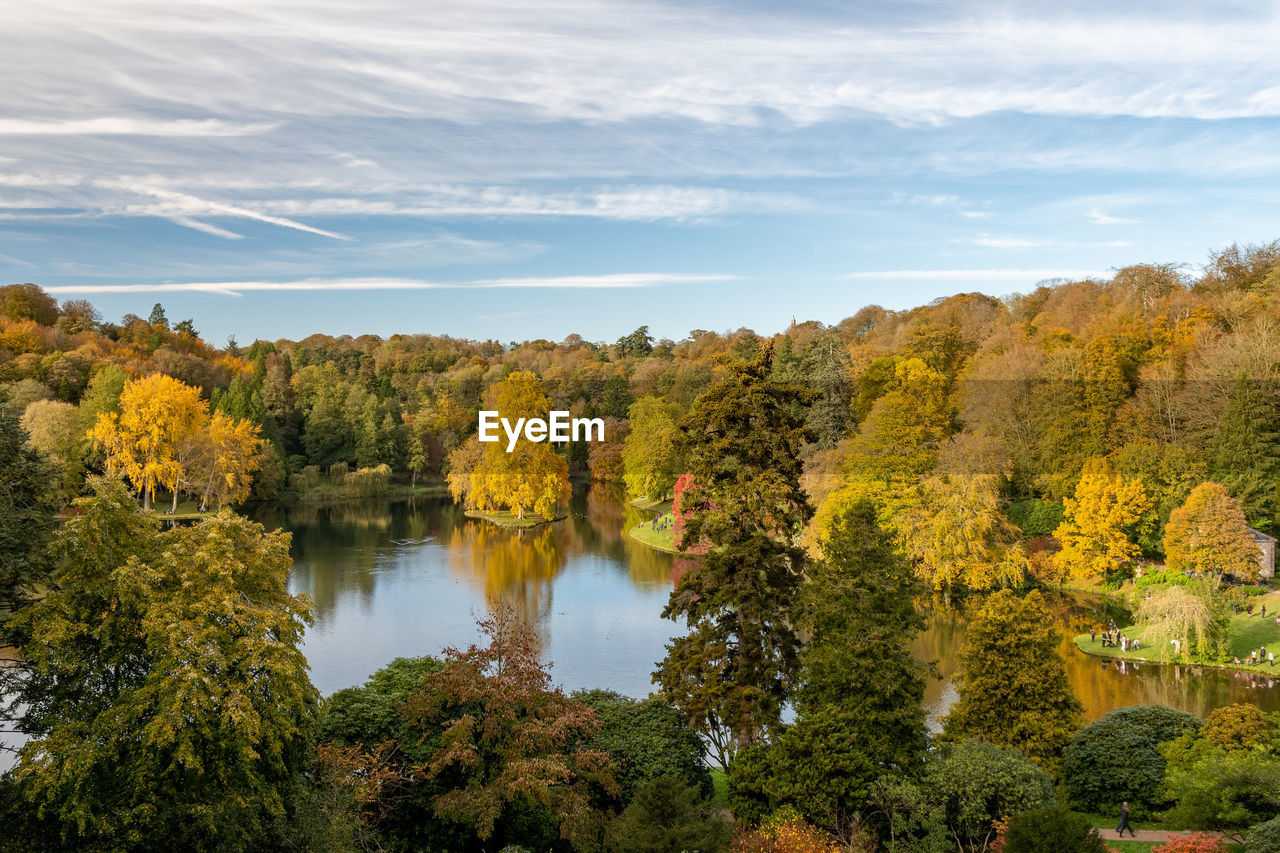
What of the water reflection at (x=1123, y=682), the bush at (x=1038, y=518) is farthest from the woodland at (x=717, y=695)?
the bush at (x=1038, y=518)

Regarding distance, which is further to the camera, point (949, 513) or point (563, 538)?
point (563, 538)

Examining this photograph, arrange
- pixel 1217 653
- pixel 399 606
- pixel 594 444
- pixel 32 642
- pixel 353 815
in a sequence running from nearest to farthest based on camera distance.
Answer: pixel 32 642
pixel 353 815
pixel 1217 653
pixel 399 606
pixel 594 444

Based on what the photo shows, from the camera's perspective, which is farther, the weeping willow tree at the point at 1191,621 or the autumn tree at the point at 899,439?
the autumn tree at the point at 899,439

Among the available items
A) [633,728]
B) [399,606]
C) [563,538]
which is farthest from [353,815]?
[563,538]

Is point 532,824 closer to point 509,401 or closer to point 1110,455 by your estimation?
point 1110,455

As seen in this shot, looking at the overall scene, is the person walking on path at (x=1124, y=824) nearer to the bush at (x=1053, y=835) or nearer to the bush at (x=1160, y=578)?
the bush at (x=1053, y=835)
